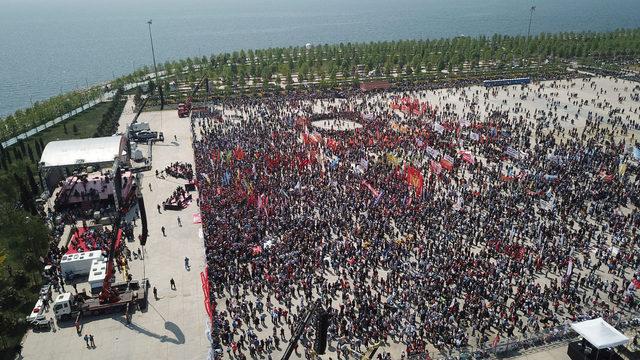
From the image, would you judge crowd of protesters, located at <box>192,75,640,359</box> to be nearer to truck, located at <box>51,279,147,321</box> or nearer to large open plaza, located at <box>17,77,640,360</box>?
large open plaza, located at <box>17,77,640,360</box>

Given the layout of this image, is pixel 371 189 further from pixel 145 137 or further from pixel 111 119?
pixel 111 119

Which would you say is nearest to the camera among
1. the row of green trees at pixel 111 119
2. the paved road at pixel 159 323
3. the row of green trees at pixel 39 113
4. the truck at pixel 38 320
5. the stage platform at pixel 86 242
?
the paved road at pixel 159 323

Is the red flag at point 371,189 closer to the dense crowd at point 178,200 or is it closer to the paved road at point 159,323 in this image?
the paved road at point 159,323

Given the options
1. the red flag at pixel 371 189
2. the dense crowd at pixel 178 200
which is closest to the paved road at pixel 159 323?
the dense crowd at pixel 178 200

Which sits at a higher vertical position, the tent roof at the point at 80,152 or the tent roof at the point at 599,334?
the tent roof at the point at 80,152

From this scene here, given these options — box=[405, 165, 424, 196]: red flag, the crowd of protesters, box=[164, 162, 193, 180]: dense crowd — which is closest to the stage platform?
the crowd of protesters
